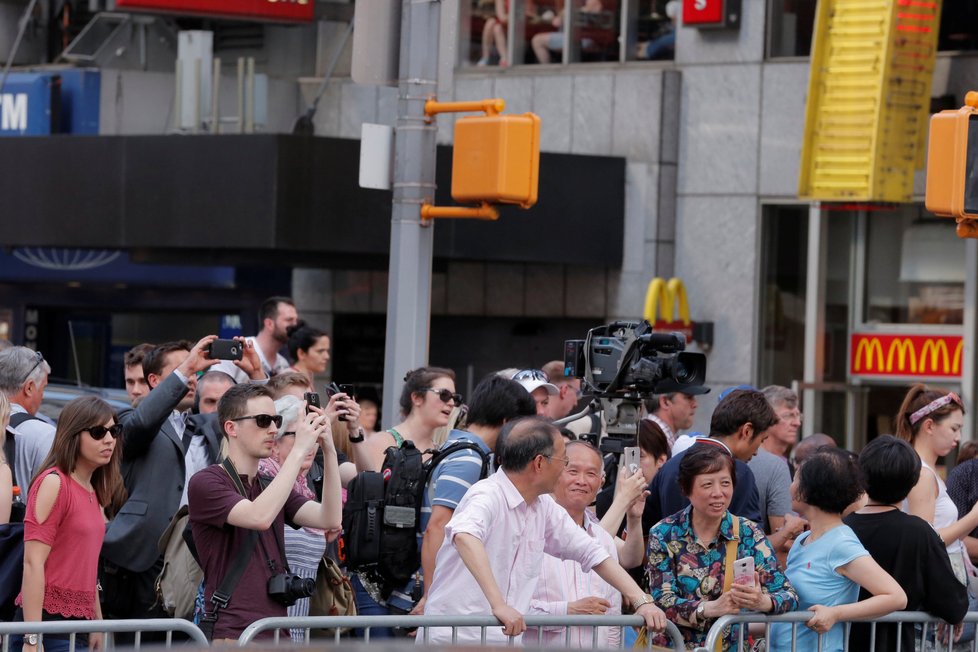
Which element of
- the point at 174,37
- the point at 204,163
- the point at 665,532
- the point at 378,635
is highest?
the point at 174,37

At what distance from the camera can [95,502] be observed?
281 inches

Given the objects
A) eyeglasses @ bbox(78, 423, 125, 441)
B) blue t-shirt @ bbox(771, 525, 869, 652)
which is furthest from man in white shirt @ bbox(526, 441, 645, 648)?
eyeglasses @ bbox(78, 423, 125, 441)

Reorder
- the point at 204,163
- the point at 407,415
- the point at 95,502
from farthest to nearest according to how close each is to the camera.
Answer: the point at 204,163, the point at 407,415, the point at 95,502

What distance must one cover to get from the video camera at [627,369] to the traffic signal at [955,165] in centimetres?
174

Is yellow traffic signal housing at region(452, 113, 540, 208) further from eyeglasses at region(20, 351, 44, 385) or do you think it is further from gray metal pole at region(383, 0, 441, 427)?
eyeglasses at region(20, 351, 44, 385)

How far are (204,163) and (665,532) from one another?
926cm

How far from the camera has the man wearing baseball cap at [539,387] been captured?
9.91m

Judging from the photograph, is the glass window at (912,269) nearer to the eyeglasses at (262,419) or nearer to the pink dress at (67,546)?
the eyeglasses at (262,419)

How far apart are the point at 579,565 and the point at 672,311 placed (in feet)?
29.1

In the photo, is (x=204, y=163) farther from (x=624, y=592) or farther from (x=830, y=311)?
(x=624, y=592)

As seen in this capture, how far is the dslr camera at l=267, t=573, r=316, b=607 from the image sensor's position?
673 cm

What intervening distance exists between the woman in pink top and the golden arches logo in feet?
28.6

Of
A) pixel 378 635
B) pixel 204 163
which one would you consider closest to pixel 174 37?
pixel 204 163

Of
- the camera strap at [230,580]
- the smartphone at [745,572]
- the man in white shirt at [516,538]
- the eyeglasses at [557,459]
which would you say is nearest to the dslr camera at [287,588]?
the camera strap at [230,580]
